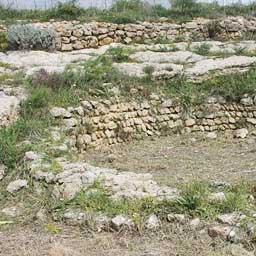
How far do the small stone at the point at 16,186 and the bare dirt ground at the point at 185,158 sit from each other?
1.33m

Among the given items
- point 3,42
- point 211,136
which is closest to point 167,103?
point 211,136

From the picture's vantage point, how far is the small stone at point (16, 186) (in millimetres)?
5316

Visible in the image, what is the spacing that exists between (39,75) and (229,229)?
4993mm

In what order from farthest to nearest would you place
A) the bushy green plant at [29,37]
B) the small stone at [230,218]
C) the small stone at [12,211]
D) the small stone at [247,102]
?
the bushy green plant at [29,37]
the small stone at [247,102]
the small stone at [12,211]
the small stone at [230,218]

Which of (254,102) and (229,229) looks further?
(254,102)

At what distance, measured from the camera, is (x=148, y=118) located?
8.38 meters

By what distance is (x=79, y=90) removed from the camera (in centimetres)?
800

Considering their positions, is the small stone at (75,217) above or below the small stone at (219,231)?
below

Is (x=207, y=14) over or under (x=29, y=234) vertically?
over

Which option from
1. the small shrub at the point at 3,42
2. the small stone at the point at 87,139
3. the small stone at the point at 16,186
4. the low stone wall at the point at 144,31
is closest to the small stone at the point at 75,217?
the small stone at the point at 16,186

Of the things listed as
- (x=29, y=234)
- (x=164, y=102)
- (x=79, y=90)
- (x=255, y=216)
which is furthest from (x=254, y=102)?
(x=29, y=234)

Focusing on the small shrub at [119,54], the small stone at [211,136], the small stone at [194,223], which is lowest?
the small stone at [211,136]

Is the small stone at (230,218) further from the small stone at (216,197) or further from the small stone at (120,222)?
the small stone at (120,222)

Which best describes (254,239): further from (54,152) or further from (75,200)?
(54,152)
